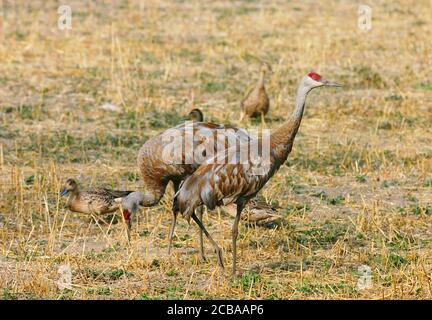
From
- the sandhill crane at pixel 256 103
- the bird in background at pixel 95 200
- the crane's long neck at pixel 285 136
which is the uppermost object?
the crane's long neck at pixel 285 136

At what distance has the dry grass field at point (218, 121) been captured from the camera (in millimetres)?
8086


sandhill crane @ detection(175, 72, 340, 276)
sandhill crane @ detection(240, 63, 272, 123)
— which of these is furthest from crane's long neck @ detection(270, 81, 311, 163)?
sandhill crane @ detection(240, 63, 272, 123)

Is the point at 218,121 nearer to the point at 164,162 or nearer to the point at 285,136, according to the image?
the point at 164,162

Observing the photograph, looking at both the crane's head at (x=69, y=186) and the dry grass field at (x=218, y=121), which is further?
the crane's head at (x=69, y=186)

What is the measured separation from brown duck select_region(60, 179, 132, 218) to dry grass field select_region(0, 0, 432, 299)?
0.17m

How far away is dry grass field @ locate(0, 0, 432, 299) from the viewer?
26.5ft

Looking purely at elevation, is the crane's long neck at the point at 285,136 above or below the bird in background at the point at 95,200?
above

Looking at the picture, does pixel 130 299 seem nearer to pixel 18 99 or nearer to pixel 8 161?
pixel 8 161

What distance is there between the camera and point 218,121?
43.3ft

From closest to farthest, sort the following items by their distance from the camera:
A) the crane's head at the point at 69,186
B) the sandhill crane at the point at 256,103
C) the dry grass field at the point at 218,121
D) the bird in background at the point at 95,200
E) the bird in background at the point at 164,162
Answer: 1. the dry grass field at the point at 218,121
2. the bird in background at the point at 164,162
3. the bird in background at the point at 95,200
4. the crane's head at the point at 69,186
5. the sandhill crane at the point at 256,103

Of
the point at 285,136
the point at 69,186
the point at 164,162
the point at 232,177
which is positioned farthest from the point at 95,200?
the point at 285,136

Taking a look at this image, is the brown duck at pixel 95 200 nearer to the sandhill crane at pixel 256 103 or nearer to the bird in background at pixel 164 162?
the bird in background at pixel 164 162

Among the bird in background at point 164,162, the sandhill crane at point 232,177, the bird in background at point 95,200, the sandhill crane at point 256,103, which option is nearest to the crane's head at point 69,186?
the bird in background at point 95,200

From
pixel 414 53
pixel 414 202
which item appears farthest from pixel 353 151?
pixel 414 53
